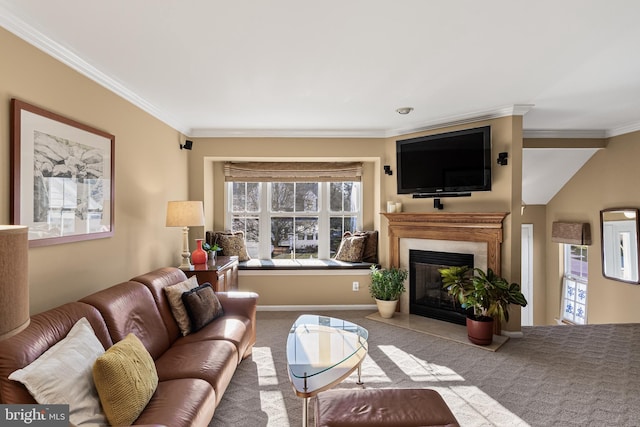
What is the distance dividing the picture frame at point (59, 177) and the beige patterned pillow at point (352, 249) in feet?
9.85

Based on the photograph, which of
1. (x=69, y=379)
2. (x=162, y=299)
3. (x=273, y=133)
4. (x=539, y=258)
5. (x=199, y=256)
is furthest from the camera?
(x=539, y=258)

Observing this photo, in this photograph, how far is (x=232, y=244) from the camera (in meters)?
4.70

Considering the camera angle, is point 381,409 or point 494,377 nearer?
point 381,409

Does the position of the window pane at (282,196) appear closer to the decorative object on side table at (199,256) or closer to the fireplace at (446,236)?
the fireplace at (446,236)

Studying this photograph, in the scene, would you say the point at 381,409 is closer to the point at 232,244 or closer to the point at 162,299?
the point at 162,299

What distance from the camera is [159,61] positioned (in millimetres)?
2432

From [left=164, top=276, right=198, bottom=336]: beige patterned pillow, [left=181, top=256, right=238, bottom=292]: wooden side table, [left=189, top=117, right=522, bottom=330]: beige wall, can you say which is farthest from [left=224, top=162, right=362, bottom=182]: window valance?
[left=164, top=276, right=198, bottom=336]: beige patterned pillow

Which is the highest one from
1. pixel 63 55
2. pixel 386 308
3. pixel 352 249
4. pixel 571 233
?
pixel 63 55

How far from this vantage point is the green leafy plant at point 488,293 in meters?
3.24

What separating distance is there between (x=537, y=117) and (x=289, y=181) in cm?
331

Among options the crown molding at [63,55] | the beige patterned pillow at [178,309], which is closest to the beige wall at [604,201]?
the beige patterned pillow at [178,309]

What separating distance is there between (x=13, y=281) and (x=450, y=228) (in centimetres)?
391

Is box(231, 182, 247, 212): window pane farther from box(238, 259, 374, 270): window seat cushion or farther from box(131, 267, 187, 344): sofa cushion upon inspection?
box(131, 267, 187, 344): sofa cushion

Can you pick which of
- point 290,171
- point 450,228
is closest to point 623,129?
point 450,228
